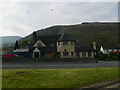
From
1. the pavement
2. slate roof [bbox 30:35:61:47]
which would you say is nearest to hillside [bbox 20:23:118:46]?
slate roof [bbox 30:35:61:47]

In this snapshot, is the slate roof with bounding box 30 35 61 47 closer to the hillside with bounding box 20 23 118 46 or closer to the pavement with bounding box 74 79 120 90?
the pavement with bounding box 74 79 120 90

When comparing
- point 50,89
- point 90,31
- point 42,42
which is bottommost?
point 50,89

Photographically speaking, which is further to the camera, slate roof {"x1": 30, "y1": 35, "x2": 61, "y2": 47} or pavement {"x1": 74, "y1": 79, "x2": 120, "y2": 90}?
slate roof {"x1": 30, "y1": 35, "x2": 61, "y2": 47}

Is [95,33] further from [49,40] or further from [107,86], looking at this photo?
[107,86]

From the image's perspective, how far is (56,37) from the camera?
51281 mm

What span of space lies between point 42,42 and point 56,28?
99.6 metres

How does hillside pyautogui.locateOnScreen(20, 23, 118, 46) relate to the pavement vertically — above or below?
above

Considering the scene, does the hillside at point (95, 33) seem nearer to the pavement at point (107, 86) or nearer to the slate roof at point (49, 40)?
the slate roof at point (49, 40)

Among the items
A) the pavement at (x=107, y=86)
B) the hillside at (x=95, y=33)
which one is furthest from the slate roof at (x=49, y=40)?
the hillside at (x=95, y=33)

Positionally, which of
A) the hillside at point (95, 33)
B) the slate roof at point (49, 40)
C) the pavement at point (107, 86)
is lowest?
the pavement at point (107, 86)

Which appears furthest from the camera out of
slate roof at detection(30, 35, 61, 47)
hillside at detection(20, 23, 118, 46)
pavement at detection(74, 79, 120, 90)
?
hillside at detection(20, 23, 118, 46)

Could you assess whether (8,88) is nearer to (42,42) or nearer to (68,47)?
(68,47)

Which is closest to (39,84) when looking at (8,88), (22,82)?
(22,82)

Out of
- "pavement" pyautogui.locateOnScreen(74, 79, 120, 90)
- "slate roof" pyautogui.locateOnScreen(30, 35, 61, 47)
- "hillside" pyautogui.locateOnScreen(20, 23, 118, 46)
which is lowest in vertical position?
"pavement" pyautogui.locateOnScreen(74, 79, 120, 90)
